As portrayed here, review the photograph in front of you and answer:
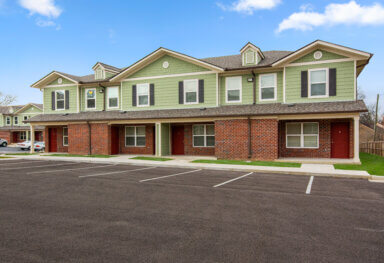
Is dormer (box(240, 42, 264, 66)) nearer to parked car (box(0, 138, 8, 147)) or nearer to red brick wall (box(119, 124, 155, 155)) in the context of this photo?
red brick wall (box(119, 124, 155, 155))

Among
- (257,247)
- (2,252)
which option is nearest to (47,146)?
(2,252)

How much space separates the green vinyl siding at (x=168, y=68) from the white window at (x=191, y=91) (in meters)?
0.78

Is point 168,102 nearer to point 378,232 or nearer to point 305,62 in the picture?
point 305,62

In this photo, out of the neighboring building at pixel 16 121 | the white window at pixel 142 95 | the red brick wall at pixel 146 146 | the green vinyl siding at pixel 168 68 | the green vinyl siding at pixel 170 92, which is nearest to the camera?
the green vinyl siding at pixel 170 92

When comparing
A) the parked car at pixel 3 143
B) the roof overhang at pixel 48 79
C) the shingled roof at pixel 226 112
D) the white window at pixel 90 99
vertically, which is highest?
the roof overhang at pixel 48 79

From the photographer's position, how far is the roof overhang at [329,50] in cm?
1449

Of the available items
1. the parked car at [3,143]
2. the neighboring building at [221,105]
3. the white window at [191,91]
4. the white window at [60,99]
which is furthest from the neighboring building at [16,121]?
the white window at [191,91]

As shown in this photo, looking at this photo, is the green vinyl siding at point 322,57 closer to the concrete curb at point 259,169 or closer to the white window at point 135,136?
the concrete curb at point 259,169

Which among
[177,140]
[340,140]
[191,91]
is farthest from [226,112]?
[340,140]

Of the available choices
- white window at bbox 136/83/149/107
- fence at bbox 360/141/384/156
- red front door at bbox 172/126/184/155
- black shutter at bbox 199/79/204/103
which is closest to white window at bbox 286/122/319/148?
black shutter at bbox 199/79/204/103

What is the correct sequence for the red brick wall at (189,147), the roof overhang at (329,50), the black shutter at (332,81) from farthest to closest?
the red brick wall at (189,147)
the black shutter at (332,81)
the roof overhang at (329,50)

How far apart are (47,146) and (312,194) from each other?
23.2 meters

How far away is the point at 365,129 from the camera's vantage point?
32.0m

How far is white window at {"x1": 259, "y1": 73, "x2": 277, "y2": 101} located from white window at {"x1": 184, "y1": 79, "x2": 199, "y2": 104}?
435 centimetres
